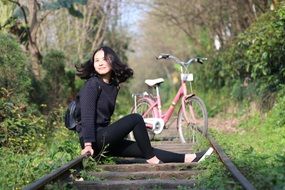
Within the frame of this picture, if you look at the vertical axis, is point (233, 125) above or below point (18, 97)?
below

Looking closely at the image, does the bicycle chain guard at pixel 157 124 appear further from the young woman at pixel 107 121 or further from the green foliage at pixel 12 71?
the green foliage at pixel 12 71

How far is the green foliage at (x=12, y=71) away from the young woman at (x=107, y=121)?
179 inches

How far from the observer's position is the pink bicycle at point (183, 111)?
9633 mm

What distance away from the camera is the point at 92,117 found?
23.7 feet

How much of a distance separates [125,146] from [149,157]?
432 millimetres

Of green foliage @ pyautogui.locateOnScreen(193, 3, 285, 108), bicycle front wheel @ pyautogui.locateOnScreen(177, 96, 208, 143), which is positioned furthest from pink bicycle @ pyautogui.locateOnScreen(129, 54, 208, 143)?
green foliage @ pyautogui.locateOnScreen(193, 3, 285, 108)

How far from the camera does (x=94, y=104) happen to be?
7.31 meters

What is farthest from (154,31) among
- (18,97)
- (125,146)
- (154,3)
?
(125,146)

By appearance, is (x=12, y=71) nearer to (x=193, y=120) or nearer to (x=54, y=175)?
(x=193, y=120)

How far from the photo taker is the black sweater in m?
7.17

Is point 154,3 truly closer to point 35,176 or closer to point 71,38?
point 71,38

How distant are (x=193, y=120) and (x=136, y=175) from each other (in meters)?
3.02

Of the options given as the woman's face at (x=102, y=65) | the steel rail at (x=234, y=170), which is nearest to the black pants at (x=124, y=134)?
the woman's face at (x=102, y=65)

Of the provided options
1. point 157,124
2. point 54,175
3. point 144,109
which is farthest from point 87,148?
point 144,109
